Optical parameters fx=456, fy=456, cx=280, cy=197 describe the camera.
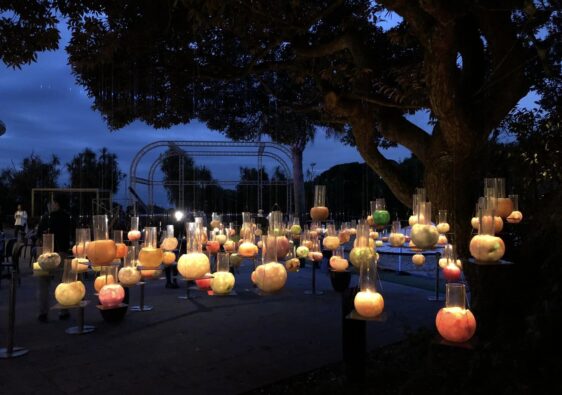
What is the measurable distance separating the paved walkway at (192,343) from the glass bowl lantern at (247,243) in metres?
1.36

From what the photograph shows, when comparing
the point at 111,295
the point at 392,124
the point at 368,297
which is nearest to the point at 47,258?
the point at 111,295

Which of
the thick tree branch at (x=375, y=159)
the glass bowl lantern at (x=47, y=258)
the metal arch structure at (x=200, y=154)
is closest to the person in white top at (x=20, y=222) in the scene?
the metal arch structure at (x=200, y=154)

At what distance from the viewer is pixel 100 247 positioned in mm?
3146

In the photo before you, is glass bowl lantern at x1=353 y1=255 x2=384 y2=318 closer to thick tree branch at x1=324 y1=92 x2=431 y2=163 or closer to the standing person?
thick tree branch at x1=324 y1=92 x2=431 y2=163

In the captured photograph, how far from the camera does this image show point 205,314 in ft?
23.4

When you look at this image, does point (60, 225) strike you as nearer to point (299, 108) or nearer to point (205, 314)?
point (205, 314)

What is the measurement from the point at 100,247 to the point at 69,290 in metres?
1.05

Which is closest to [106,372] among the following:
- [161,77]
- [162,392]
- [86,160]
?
[162,392]

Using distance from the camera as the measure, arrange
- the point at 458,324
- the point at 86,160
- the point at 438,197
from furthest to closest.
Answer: the point at 86,160
the point at 438,197
the point at 458,324

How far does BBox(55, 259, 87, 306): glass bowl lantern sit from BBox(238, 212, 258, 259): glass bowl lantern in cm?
143

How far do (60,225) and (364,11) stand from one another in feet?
17.0

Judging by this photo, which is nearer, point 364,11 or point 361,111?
point 361,111

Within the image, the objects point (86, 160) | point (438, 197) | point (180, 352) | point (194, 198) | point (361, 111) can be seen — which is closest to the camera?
point (438, 197)

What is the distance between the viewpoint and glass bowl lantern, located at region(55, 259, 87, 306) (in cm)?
386
